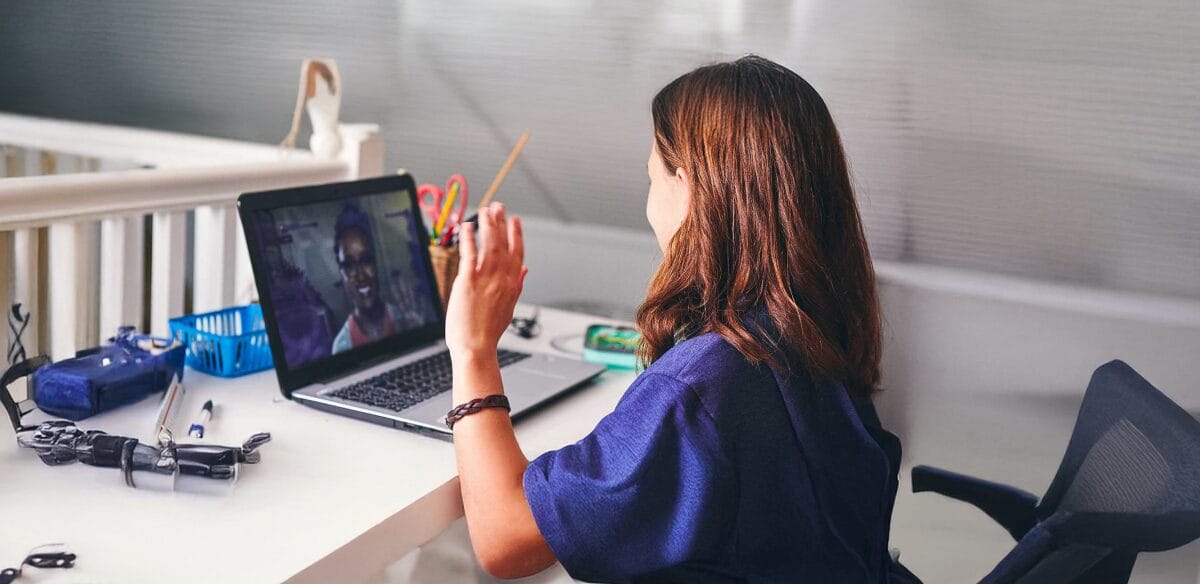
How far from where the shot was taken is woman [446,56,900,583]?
801 mm

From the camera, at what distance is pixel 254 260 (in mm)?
1143

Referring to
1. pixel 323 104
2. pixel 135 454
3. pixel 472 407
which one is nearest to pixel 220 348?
pixel 135 454

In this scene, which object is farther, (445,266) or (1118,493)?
(445,266)

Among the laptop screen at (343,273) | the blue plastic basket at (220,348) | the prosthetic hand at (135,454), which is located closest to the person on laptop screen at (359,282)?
the laptop screen at (343,273)

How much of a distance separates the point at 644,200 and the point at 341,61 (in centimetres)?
63

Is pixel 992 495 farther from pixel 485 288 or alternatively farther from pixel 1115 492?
pixel 485 288

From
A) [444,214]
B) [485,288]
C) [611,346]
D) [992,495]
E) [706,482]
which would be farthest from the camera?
[444,214]

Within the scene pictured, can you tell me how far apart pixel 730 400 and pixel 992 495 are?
53 cm

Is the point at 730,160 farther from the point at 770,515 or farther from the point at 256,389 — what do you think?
the point at 256,389

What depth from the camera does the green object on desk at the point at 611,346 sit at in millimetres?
1379

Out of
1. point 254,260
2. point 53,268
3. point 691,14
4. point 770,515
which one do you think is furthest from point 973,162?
point 53,268

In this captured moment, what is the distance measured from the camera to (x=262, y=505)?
873 millimetres

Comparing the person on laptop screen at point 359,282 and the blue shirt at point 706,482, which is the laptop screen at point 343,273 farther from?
the blue shirt at point 706,482

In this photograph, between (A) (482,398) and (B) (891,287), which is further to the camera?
(B) (891,287)
